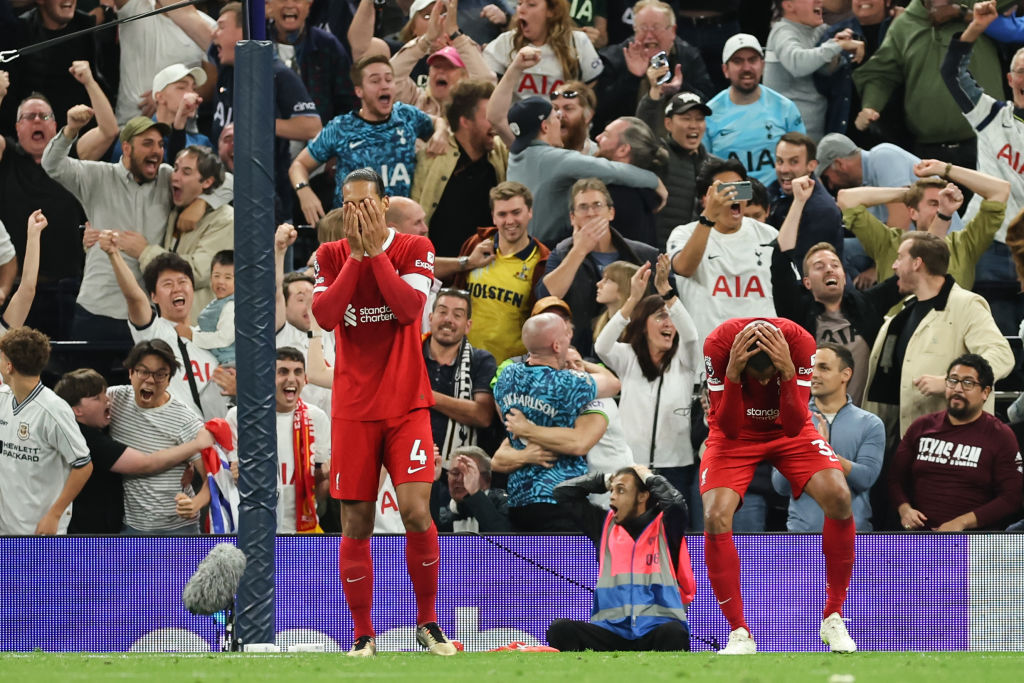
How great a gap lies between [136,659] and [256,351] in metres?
1.72

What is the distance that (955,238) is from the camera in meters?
11.3

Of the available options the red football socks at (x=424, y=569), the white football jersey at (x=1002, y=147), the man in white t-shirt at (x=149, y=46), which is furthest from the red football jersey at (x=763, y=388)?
the man in white t-shirt at (x=149, y=46)

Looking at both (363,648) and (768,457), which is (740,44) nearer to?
(768,457)

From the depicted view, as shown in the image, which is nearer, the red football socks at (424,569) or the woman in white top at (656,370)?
the red football socks at (424,569)

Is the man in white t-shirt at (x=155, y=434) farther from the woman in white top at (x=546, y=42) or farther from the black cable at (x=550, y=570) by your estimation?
the woman in white top at (x=546, y=42)

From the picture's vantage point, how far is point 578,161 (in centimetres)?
1102

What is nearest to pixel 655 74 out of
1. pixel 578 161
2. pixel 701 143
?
pixel 701 143

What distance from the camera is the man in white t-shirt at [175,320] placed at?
10.6m

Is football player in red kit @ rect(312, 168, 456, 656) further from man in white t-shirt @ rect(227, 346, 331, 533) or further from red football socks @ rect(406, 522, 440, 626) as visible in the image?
man in white t-shirt @ rect(227, 346, 331, 533)

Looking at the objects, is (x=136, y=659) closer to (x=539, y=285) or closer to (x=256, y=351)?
(x=256, y=351)

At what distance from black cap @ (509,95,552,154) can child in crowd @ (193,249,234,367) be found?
2.29 m

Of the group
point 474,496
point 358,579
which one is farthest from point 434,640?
point 474,496

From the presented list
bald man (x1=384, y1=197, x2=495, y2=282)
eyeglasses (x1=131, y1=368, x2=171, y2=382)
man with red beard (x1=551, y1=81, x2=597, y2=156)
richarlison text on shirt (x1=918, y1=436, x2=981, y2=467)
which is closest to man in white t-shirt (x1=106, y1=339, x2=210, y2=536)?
eyeglasses (x1=131, y1=368, x2=171, y2=382)

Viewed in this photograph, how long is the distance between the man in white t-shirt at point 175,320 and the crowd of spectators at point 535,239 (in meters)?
0.03
